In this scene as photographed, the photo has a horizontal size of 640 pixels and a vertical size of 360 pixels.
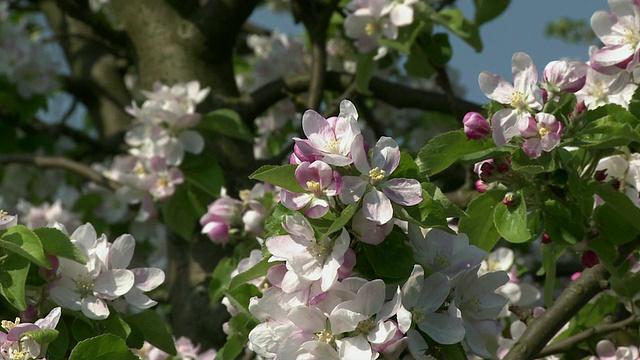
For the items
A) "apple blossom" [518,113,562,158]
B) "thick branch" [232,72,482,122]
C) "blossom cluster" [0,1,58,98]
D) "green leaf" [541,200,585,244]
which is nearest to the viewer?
"apple blossom" [518,113,562,158]

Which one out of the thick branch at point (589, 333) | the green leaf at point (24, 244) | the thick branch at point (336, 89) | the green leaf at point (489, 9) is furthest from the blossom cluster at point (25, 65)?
the thick branch at point (589, 333)

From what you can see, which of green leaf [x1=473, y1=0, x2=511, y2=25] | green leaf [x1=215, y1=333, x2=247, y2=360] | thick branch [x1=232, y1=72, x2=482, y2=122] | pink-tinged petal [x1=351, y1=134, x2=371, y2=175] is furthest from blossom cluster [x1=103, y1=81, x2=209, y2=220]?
pink-tinged petal [x1=351, y1=134, x2=371, y2=175]

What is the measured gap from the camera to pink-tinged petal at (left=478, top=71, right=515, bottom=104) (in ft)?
5.64

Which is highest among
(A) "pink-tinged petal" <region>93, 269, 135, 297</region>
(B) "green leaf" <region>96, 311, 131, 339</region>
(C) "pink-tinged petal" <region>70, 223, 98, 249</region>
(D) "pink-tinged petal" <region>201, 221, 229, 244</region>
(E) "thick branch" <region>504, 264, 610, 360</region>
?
(C) "pink-tinged petal" <region>70, 223, 98, 249</region>

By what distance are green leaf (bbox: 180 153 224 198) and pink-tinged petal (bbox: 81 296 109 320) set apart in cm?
123

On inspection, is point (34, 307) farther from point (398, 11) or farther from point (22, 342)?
point (398, 11)

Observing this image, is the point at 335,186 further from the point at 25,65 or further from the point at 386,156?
the point at 25,65

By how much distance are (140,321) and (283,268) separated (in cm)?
46

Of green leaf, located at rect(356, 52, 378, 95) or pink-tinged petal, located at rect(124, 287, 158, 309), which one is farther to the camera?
green leaf, located at rect(356, 52, 378, 95)

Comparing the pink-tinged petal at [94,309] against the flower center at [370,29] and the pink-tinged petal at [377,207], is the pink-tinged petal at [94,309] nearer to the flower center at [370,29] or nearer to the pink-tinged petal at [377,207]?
the pink-tinged petal at [377,207]

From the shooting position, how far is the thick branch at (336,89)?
3318 millimetres

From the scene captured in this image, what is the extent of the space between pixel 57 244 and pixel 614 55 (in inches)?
41.8

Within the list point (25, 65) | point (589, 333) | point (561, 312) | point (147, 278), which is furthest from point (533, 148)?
point (25, 65)

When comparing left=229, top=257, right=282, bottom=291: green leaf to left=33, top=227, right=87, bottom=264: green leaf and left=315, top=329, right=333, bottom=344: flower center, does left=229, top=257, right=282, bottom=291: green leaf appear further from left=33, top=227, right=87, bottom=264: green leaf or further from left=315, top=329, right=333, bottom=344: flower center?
left=33, top=227, right=87, bottom=264: green leaf
